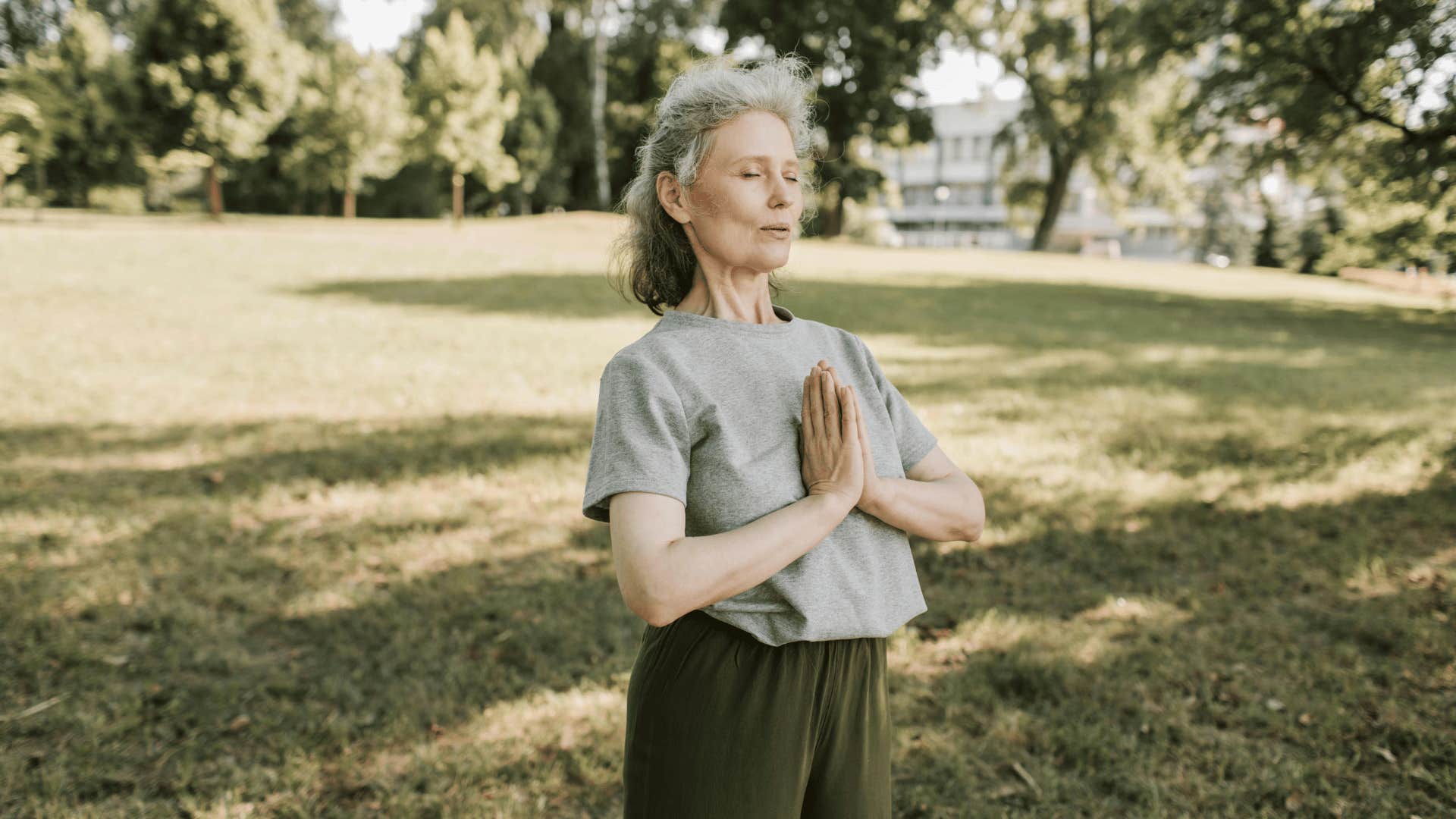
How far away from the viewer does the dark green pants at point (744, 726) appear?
5.15ft

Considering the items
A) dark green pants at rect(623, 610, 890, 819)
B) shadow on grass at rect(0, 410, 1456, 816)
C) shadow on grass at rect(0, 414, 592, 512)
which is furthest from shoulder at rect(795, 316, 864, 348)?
shadow on grass at rect(0, 414, 592, 512)

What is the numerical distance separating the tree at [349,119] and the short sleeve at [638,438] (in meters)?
37.0

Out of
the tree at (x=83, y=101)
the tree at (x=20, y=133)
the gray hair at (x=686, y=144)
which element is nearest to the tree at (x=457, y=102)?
the tree at (x=83, y=101)

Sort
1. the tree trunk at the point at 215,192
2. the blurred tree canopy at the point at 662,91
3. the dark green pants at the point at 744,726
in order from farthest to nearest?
the tree trunk at the point at 215,192, the blurred tree canopy at the point at 662,91, the dark green pants at the point at 744,726

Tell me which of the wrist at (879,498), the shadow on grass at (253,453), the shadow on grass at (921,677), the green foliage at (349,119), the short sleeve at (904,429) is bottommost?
the shadow on grass at (921,677)

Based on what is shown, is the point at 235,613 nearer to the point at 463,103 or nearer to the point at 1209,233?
the point at 463,103

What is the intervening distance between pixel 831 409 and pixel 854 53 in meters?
41.0

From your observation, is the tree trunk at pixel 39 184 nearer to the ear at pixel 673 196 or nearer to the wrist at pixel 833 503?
the ear at pixel 673 196

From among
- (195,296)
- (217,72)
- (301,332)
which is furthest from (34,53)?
(301,332)

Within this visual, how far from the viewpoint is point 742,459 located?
1505 mm

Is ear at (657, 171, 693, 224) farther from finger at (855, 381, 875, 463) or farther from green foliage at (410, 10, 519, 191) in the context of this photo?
green foliage at (410, 10, 519, 191)

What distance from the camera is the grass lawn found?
10.6ft

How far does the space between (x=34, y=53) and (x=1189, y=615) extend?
50.9 meters

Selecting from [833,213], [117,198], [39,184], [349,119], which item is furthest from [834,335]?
[117,198]
